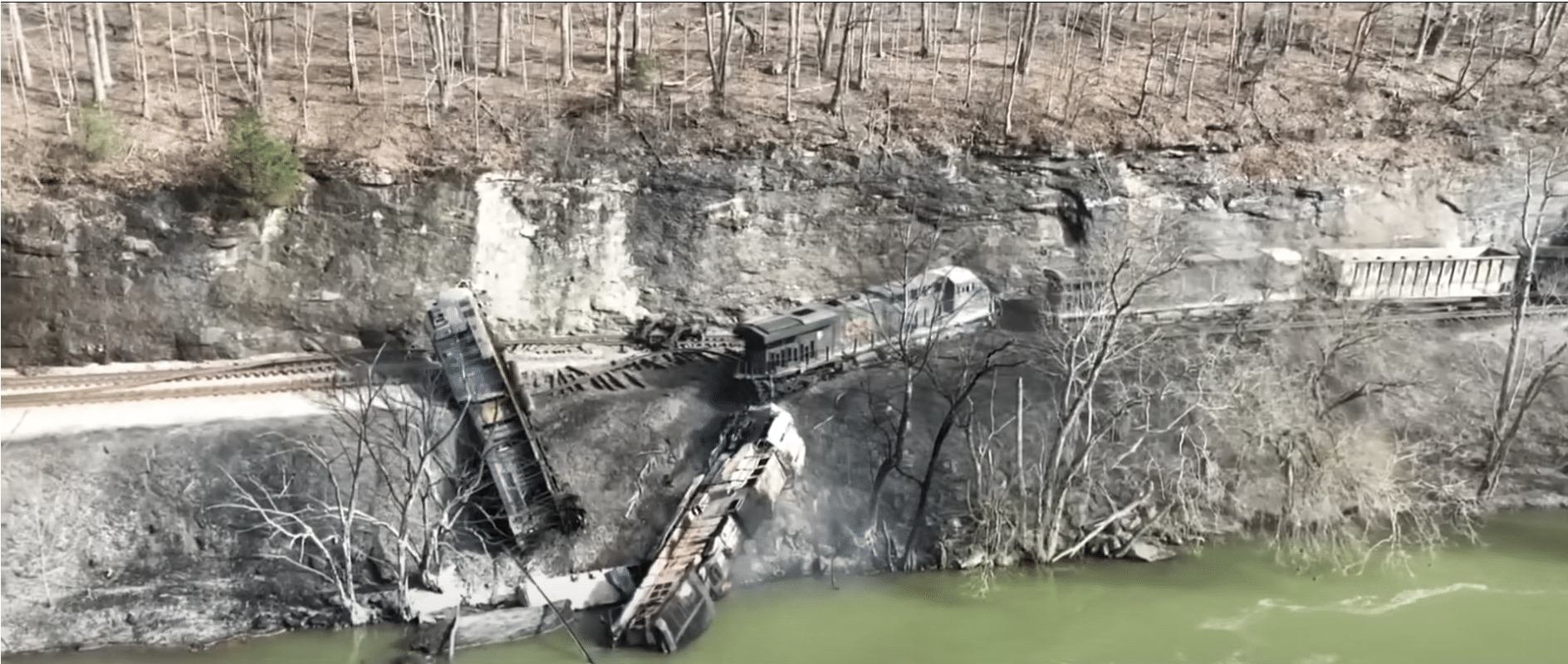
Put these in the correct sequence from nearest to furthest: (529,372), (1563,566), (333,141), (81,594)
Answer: (81,594), (1563,566), (529,372), (333,141)

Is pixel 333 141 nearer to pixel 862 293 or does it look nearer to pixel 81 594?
pixel 81 594

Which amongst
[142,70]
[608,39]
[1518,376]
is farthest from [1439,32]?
[142,70]

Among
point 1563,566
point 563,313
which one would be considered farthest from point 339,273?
point 1563,566

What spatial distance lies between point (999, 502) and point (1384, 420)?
332 inches

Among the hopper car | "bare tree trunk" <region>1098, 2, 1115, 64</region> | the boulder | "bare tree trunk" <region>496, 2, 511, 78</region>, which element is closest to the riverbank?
the boulder

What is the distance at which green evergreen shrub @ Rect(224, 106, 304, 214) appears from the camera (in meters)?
18.9

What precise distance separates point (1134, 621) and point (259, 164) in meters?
17.3

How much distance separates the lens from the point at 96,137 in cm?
1966

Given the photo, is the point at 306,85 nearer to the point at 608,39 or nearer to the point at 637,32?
the point at 608,39

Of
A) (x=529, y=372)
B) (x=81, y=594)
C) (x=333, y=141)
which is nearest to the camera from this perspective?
(x=81, y=594)

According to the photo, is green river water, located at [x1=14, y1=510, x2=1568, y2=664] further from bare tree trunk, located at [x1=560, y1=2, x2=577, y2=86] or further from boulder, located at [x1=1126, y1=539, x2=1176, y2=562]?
bare tree trunk, located at [x1=560, y1=2, x2=577, y2=86]

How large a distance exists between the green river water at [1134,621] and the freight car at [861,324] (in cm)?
415

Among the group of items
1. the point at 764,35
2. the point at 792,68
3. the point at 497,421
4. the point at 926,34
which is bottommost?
the point at 497,421

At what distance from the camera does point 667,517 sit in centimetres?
1777
